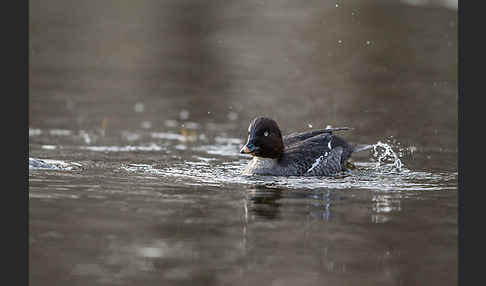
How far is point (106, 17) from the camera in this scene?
25.5 m

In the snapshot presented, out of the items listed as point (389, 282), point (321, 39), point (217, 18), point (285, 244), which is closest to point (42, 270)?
point (285, 244)

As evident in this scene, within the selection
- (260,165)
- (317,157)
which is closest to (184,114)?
(260,165)

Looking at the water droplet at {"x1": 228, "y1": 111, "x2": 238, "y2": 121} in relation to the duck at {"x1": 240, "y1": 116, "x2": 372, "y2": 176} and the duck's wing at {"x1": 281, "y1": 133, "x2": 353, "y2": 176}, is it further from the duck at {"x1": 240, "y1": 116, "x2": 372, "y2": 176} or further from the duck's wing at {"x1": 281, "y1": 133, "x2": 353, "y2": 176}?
the duck at {"x1": 240, "y1": 116, "x2": 372, "y2": 176}

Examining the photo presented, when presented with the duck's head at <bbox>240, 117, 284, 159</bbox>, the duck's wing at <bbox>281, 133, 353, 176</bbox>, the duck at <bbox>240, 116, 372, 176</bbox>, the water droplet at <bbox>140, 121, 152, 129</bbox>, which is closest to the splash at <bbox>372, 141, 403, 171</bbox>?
the duck's wing at <bbox>281, 133, 353, 176</bbox>

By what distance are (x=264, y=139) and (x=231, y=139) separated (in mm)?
2305

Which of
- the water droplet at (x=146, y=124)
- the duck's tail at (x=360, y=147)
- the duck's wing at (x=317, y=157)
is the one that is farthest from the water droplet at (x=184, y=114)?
the duck's tail at (x=360, y=147)

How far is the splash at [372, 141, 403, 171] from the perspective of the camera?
1347 centimetres

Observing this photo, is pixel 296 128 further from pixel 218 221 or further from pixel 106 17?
pixel 106 17

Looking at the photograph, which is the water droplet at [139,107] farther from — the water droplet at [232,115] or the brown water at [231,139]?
the water droplet at [232,115]

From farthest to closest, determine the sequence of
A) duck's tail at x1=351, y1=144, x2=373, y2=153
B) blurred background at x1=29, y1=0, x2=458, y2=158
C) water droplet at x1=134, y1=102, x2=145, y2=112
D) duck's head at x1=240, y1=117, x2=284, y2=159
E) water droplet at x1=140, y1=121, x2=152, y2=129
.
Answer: water droplet at x1=134, y1=102, x2=145, y2=112, blurred background at x1=29, y1=0, x2=458, y2=158, water droplet at x1=140, y1=121, x2=152, y2=129, duck's tail at x1=351, y1=144, x2=373, y2=153, duck's head at x1=240, y1=117, x2=284, y2=159

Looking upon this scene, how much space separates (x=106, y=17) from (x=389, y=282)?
1867 centimetres

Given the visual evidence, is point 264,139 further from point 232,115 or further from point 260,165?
point 232,115

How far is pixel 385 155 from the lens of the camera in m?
14.0

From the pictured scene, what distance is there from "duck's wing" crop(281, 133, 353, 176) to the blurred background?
1840 mm
